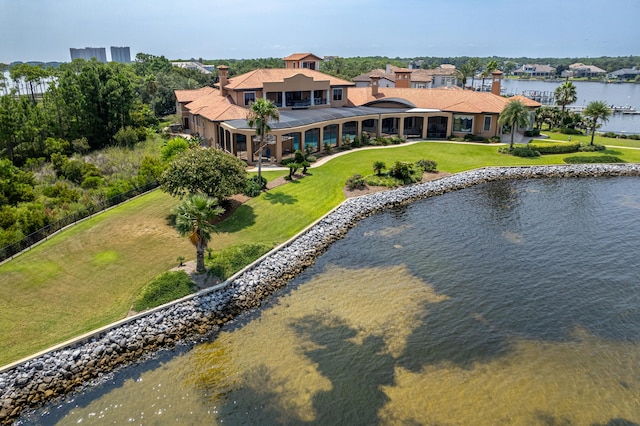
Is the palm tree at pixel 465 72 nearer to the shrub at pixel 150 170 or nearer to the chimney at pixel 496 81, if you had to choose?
the chimney at pixel 496 81

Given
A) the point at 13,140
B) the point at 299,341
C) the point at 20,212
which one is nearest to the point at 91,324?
the point at 299,341

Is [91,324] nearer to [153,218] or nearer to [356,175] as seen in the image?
[153,218]

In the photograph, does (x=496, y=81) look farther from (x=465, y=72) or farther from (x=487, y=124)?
(x=465, y=72)

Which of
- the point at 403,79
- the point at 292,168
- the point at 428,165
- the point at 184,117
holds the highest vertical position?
the point at 403,79

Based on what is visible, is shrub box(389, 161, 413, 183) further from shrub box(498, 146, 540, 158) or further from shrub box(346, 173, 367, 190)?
shrub box(498, 146, 540, 158)

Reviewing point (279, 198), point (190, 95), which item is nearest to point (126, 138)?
point (190, 95)
